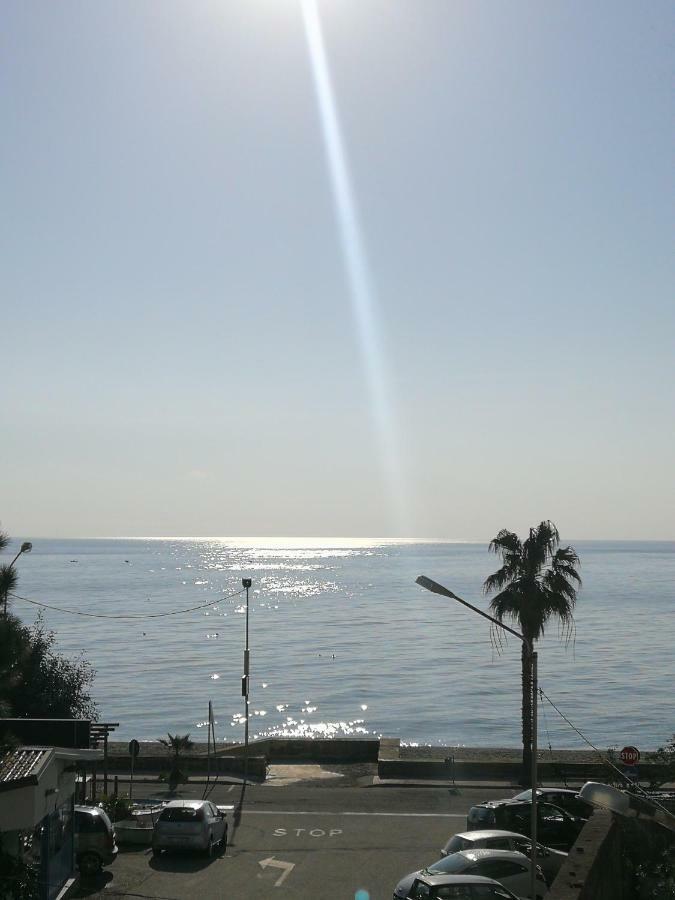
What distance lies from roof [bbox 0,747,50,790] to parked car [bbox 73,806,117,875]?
5254mm

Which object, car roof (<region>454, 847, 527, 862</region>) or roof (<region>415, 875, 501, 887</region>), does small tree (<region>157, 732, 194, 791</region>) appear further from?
roof (<region>415, 875, 501, 887</region>)

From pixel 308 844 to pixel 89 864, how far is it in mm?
5900

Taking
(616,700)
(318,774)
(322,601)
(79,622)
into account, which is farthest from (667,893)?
(322,601)

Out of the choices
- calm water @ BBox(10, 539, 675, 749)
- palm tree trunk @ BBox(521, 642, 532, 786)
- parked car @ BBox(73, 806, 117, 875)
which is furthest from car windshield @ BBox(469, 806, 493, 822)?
calm water @ BBox(10, 539, 675, 749)

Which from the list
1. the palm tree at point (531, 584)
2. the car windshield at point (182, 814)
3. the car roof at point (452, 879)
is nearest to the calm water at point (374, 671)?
the palm tree at point (531, 584)

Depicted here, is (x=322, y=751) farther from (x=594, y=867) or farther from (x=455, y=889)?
(x=594, y=867)

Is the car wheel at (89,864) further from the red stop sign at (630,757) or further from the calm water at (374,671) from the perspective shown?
the calm water at (374,671)

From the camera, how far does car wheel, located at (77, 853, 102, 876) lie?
22656mm

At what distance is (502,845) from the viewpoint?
21547mm

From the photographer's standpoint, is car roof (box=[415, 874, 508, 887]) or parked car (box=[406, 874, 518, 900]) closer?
parked car (box=[406, 874, 518, 900])

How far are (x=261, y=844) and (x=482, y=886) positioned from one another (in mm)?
9779

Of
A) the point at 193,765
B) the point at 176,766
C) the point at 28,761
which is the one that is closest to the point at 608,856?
the point at 28,761

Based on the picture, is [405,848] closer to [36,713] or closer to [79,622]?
[36,713]

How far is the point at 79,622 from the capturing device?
13475 cm
